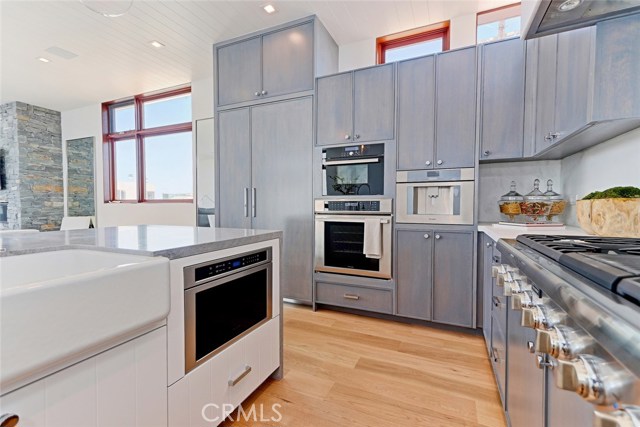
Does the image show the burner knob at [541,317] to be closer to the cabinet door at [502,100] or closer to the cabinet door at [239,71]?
the cabinet door at [502,100]

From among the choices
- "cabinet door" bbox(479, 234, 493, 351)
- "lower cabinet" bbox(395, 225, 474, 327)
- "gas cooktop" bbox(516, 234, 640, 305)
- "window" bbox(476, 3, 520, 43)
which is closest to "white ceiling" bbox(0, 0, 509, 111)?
"window" bbox(476, 3, 520, 43)

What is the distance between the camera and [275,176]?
3049 mm

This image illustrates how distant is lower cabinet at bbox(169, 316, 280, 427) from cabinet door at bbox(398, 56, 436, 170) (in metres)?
1.73

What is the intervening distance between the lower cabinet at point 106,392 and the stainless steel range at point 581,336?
1.06 meters

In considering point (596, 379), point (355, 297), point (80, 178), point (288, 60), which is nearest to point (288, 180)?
point (288, 60)

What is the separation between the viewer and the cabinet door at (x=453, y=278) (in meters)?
2.34

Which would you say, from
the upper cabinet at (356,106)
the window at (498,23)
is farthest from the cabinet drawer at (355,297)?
the window at (498,23)

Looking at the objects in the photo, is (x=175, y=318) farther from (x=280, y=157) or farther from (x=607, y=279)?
(x=280, y=157)

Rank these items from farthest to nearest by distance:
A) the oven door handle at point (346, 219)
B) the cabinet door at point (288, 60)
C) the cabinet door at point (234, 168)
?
1. the cabinet door at point (234, 168)
2. the cabinet door at point (288, 60)
3. the oven door handle at point (346, 219)

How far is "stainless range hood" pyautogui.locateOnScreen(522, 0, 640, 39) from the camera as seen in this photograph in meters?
1.10

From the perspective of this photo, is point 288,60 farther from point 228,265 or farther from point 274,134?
point 228,265

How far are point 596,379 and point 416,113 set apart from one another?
7.93 ft

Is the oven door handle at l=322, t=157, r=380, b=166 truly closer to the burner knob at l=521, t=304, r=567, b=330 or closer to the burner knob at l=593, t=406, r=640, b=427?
the burner knob at l=521, t=304, r=567, b=330

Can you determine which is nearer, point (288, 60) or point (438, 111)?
point (438, 111)
